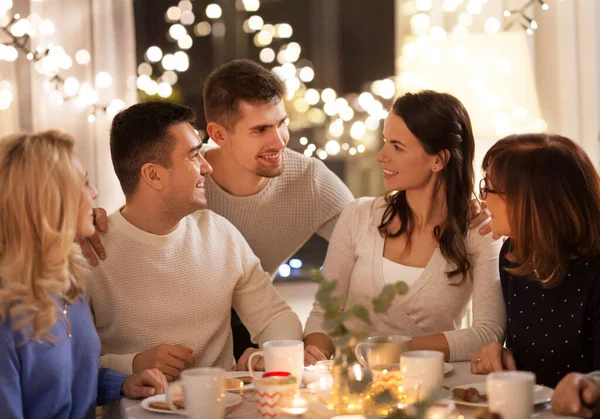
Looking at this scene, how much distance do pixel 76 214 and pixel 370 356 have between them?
25.6 inches

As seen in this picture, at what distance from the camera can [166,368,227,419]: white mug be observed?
1.44 meters

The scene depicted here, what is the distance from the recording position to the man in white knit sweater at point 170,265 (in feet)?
6.83

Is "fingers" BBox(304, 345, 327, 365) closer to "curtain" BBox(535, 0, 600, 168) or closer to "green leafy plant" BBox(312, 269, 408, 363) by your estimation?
"green leafy plant" BBox(312, 269, 408, 363)

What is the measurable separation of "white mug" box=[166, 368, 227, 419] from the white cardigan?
2.55ft

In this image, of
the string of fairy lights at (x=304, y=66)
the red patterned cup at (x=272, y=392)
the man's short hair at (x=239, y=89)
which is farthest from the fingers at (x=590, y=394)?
the string of fairy lights at (x=304, y=66)

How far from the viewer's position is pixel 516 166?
1891 mm

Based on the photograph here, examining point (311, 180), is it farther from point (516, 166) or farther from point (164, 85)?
point (164, 85)

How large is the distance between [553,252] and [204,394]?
85 centimetres

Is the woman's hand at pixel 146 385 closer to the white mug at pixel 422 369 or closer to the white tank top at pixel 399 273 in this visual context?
the white mug at pixel 422 369

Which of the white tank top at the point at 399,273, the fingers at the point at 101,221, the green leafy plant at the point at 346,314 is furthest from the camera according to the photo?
the white tank top at the point at 399,273

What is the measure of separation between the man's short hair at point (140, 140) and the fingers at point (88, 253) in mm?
202

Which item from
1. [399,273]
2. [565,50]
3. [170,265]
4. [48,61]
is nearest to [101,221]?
[170,265]

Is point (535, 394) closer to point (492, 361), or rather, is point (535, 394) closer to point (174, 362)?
point (492, 361)

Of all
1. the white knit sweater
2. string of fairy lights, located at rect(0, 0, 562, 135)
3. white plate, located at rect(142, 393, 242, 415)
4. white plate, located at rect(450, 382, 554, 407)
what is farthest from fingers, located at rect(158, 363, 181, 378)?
string of fairy lights, located at rect(0, 0, 562, 135)
